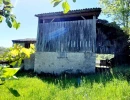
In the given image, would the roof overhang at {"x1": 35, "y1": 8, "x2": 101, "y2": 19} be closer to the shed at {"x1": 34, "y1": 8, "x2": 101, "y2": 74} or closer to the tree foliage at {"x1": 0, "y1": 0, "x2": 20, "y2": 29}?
the shed at {"x1": 34, "y1": 8, "x2": 101, "y2": 74}

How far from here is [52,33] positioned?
16297mm

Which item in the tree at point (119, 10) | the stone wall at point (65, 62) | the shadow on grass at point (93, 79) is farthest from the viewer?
the tree at point (119, 10)

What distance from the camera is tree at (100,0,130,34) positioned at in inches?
997

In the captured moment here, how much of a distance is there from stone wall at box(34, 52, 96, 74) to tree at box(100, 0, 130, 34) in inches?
483

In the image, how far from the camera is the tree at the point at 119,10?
25.3 meters

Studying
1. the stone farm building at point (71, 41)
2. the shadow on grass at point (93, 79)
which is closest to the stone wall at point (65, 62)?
the stone farm building at point (71, 41)

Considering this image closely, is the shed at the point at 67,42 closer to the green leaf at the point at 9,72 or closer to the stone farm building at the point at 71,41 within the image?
the stone farm building at the point at 71,41

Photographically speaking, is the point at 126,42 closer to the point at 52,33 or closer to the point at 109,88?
the point at 52,33

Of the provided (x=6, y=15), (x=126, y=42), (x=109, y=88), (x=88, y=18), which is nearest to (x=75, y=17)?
(x=88, y=18)

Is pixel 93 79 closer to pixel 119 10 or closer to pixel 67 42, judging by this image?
pixel 67 42

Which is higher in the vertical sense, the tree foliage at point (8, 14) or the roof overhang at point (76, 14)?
the roof overhang at point (76, 14)

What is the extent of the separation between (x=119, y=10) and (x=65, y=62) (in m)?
14.2

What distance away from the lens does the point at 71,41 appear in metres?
15.4

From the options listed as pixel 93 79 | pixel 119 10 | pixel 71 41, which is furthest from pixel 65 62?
pixel 119 10
